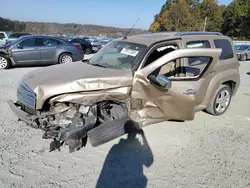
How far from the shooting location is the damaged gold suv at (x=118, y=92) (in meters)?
2.71

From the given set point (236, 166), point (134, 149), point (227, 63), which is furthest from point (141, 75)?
point (227, 63)

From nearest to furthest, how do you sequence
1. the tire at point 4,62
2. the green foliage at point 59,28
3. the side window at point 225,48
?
the side window at point 225,48 < the tire at point 4,62 < the green foliage at point 59,28

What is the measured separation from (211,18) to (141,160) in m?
71.9

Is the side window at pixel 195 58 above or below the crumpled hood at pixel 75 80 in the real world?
above

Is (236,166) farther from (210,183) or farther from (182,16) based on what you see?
(182,16)

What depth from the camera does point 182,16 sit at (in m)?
55.2

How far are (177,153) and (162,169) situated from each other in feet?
1.53

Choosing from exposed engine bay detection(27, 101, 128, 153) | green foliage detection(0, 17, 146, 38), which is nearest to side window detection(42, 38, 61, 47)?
exposed engine bay detection(27, 101, 128, 153)

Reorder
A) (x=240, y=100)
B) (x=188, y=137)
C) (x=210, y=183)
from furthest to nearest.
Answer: (x=240, y=100) → (x=188, y=137) → (x=210, y=183)

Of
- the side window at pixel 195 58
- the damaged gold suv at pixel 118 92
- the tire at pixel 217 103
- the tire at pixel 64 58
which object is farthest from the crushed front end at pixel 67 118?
the tire at pixel 64 58

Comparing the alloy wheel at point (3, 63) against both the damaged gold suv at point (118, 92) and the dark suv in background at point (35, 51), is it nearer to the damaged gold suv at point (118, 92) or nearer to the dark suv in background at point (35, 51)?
the dark suv in background at point (35, 51)

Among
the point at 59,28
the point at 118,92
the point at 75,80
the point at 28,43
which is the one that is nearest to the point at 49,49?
the point at 28,43

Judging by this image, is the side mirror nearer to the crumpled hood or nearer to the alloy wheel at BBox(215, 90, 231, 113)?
the crumpled hood

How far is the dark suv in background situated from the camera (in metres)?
8.77
